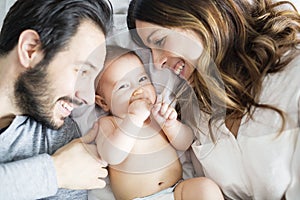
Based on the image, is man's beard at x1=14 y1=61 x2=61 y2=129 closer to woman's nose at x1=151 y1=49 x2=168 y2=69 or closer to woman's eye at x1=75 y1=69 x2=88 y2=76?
woman's eye at x1=75 y1=69 x2=88 y2=76

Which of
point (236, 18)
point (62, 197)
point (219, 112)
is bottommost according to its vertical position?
point (62, 197)

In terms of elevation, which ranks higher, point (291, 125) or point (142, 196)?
point (291, 125)

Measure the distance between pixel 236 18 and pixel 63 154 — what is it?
0.37 metres

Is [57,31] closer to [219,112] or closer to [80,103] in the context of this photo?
[80,103]

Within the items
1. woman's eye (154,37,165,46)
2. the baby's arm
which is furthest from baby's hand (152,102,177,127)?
woman's eye (154,37,165,46)

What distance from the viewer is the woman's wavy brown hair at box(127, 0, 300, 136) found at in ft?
2.87

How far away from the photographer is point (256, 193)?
0.88 metres

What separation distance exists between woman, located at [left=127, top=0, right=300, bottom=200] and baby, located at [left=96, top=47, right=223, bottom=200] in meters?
0.04

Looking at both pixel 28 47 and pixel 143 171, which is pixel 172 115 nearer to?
pixel 143 171

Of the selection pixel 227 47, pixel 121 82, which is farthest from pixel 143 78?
pixel 227 47

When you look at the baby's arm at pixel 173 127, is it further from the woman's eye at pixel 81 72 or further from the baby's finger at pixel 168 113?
the woman's eye at pixel 81 72

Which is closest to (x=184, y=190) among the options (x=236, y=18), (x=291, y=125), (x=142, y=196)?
(x=142, y=196)

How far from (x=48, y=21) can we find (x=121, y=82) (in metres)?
0.15

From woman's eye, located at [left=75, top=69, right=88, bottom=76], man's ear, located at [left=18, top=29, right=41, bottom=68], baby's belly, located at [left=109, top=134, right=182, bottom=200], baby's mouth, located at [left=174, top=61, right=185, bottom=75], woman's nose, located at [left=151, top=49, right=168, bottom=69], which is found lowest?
baby's belly, located at [left=109, top=134, right=182, bottom=200]
